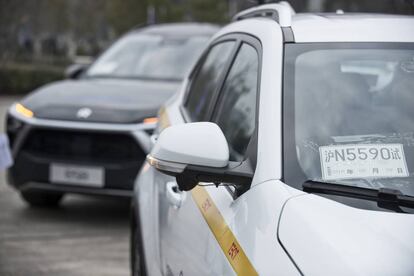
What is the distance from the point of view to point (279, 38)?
2988mm

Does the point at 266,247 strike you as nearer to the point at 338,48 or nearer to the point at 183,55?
the point at 338,48

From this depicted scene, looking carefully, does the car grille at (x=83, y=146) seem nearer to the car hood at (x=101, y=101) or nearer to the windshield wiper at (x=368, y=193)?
the car hood at (x=101, y=101)

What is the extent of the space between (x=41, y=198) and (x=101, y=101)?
1148 mm

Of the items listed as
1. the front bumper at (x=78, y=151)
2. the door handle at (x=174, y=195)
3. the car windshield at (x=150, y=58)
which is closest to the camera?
the door handle at (x=174, y=195)

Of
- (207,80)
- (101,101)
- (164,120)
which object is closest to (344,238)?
(207,80)

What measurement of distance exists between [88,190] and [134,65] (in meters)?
1.78

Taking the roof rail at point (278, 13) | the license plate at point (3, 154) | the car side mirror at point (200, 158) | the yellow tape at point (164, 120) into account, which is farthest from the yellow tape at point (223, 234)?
the license plate at point (3, 154)

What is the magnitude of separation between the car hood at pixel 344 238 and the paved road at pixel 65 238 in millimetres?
3330

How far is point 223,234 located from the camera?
7.98 feet

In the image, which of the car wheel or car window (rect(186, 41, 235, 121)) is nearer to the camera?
car window (rect(186, 41, 235, 121))

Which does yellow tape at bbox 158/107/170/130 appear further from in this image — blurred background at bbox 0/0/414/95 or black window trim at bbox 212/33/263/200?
blurred background at bbox 0/0/414/95

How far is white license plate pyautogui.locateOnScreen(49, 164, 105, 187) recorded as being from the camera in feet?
21.0

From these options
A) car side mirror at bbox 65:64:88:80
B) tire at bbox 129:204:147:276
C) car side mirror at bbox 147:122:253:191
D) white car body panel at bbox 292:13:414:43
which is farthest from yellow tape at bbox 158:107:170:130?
car side mirror at bbox 65:64:88:80

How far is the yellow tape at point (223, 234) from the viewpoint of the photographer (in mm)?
2180
